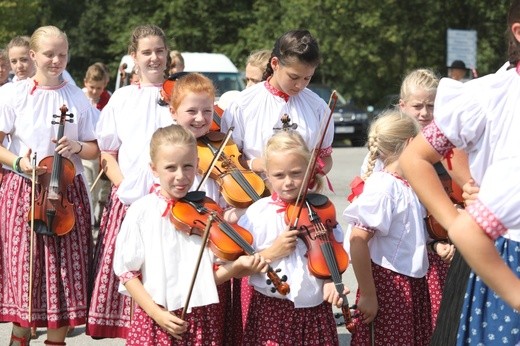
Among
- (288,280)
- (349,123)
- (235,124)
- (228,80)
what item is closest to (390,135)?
(288,280)

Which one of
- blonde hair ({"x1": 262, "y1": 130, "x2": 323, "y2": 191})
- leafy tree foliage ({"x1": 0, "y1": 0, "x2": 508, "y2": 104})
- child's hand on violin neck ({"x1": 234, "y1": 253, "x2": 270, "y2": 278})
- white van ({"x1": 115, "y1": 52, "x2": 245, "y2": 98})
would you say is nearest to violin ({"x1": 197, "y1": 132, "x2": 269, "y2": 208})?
blonde hair ({"x1": 262, "y1": 130, "x2": 323, "y2": 191})

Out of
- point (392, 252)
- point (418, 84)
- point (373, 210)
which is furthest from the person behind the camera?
point (418, 84)

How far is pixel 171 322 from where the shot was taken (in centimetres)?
461

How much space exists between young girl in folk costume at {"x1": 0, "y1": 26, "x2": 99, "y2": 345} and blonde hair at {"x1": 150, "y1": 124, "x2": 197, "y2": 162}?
1501mm

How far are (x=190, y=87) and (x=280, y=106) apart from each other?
62 centimetres

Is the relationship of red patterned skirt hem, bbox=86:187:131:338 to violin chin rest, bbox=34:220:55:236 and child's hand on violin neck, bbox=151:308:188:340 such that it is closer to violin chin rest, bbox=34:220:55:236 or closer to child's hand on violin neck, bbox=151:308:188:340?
violin chin rest, bbox=34:220:55:236

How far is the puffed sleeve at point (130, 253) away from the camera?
4727mm

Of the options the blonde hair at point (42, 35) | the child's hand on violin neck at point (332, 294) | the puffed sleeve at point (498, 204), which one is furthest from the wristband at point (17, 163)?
the puffed sleeve at point (498, 204)

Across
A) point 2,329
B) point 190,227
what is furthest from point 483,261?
point 2,329

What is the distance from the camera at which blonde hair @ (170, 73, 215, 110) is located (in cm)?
548

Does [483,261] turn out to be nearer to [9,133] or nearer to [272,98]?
[272,98]

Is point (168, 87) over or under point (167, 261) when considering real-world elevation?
over

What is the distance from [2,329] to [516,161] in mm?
5445

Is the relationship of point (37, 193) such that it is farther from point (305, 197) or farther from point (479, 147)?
point (479, 147)
